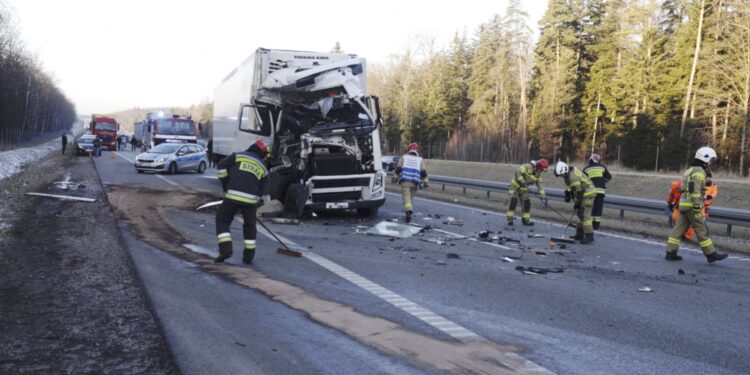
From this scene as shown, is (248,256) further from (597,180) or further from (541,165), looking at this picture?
(597,180)

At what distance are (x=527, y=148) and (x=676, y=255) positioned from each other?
1622 inches

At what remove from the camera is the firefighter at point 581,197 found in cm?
1088

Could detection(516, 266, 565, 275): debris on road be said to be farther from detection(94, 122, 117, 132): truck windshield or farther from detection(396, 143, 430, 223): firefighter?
detection(94, 122, 117, 132): truck windshield

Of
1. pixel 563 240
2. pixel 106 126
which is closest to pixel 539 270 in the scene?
pixel 563 240

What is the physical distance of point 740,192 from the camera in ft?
67.5

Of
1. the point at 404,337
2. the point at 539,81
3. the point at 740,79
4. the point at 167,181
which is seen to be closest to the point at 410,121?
the point at 539,81

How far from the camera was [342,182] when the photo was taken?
12383 mm

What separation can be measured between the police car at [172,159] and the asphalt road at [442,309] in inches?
654

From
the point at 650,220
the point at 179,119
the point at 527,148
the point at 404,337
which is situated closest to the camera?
the point at 404,337

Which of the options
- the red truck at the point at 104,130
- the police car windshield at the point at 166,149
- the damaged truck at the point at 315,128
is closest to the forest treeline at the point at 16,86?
the red truck at the point at 104,130

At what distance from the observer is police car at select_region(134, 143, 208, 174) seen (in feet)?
83.0

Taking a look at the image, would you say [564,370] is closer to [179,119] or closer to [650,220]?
[650,220]

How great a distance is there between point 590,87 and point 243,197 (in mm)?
44855

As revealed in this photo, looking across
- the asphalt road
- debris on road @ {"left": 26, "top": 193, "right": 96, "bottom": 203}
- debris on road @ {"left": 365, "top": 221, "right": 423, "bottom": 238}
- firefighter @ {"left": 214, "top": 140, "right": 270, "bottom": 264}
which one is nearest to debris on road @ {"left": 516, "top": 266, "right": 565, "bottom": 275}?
the asphalt road
